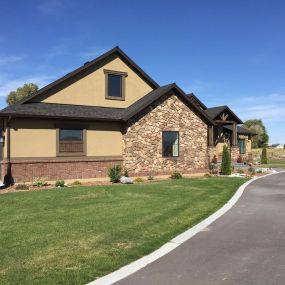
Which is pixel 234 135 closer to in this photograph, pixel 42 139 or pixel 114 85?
pixel 114 85

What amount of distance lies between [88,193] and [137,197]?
2373mm

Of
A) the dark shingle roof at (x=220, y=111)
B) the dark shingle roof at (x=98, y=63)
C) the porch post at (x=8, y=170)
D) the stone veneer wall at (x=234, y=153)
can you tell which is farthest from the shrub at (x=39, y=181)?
the stone veneer wall at (x=234, y=153)

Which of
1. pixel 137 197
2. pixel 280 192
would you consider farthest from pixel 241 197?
pixel 137 197

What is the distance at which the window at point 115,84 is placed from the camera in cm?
2348

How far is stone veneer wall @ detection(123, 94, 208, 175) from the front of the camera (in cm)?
2245

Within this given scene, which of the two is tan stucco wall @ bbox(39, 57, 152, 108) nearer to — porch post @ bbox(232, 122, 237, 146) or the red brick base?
the red brick base

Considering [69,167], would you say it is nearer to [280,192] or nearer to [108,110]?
[108,110]

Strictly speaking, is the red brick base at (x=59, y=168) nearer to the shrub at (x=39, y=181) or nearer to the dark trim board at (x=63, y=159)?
the dark trim board at (x=63, y=159)

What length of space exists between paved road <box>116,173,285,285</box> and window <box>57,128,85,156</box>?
11.8m

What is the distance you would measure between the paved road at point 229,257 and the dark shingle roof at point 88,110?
1195cm

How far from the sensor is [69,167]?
20.3 meters

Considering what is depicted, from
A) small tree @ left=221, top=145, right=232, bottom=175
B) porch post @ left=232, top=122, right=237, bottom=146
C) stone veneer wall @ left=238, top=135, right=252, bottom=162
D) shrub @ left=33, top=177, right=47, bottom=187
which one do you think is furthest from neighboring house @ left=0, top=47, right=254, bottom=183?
stone veneer wall @ left=238, top=135, right=252, bottom=162

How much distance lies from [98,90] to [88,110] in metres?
1.88

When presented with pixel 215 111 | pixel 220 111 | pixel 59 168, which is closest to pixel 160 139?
pixel 59 168
